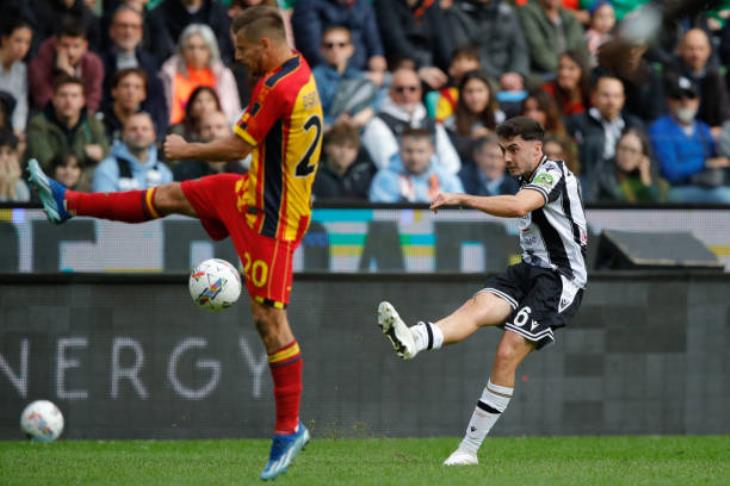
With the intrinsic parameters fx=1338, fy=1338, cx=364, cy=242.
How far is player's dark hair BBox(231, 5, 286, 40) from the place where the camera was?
6.91 m

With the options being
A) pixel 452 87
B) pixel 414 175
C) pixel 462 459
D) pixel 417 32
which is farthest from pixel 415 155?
pixel 462 459

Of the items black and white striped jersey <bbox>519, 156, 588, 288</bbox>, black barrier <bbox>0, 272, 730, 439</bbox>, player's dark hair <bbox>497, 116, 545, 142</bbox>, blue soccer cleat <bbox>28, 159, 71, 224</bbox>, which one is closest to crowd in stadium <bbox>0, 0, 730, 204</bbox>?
black barrier <bbox>0, 272, 730, 439</bbox>

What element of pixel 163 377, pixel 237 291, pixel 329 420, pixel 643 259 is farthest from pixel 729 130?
pixel 237 291

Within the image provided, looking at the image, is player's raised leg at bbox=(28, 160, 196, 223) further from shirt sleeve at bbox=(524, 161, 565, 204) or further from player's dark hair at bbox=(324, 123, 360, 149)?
player's dark hair at bbox=(324, 123, 360, 149)

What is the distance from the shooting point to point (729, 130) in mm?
13742

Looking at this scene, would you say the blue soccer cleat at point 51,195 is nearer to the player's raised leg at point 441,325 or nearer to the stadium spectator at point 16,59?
the player's raised leg at point 441,325

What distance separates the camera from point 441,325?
7758 millimetres

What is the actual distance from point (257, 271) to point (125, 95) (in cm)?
590

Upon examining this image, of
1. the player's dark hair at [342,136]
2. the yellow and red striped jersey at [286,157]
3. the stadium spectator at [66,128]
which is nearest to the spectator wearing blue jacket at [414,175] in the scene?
the player's dark hair at [342,136]

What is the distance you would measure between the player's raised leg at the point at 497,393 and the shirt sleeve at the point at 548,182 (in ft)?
2.83

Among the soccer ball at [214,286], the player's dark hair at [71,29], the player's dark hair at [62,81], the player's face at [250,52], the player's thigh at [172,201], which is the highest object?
the player's face at [250,52]

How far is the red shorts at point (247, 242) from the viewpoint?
271 inches

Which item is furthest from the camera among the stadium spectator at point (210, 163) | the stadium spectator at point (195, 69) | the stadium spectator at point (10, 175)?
the stadium spectator at point (195, 69)

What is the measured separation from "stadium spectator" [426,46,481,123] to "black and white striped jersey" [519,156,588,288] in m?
5.53
